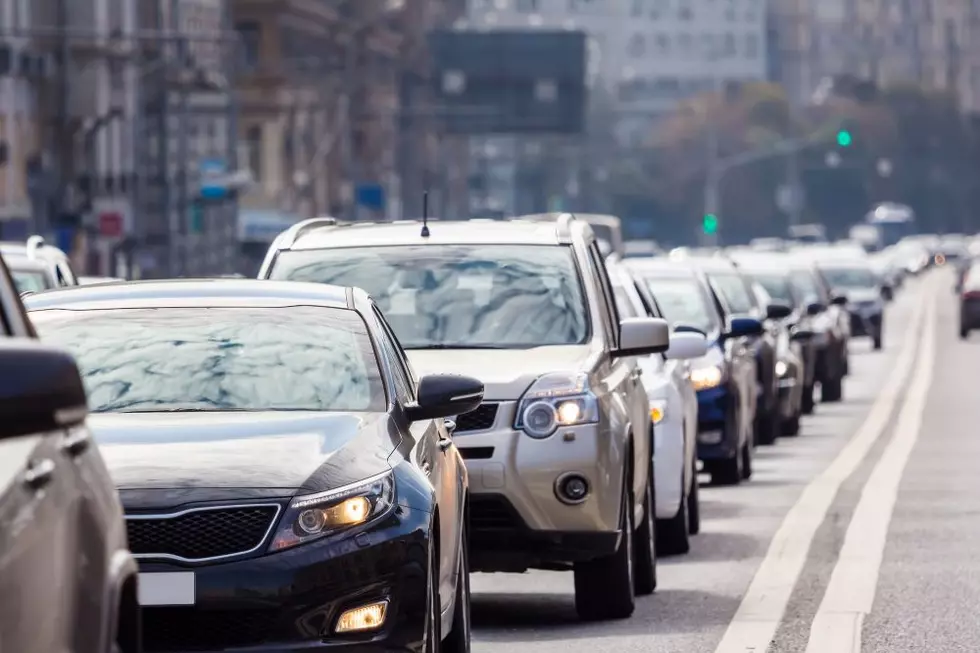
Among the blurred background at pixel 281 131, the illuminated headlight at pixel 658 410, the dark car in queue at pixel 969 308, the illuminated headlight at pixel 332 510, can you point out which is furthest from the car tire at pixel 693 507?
the dark car in queue at pixel 969 308

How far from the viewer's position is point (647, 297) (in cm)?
1742

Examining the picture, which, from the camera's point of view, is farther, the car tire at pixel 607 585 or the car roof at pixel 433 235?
the car roof at pixel 433 235

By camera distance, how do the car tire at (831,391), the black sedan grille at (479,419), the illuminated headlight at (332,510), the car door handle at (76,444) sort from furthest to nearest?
the car tire at (831,391), the black sedan grille at (479,419), the illuminated headlight at (332,510), the car door handle at (76,444)

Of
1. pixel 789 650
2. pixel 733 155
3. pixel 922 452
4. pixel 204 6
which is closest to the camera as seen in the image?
pixel 789 650

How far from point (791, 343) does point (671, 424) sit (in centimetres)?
1543

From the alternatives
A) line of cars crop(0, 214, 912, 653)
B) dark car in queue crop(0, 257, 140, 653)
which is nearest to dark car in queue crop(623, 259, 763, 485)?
line of cars crop(0, 214, 912, 653)

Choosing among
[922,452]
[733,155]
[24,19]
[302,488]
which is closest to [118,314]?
[302,488]

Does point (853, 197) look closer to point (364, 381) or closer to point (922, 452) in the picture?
point (922, 452)

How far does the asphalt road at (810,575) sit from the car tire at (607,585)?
94 millimetres

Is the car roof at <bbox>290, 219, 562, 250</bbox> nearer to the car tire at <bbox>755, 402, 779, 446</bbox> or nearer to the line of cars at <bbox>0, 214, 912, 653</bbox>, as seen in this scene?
the line of cars at <bbox>0, 214, 912, 653</bbox>

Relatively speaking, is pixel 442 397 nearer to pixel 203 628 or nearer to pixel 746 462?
pixel 203 628

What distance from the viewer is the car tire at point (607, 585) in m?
11.9

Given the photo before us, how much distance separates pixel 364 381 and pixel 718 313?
44.8 feet

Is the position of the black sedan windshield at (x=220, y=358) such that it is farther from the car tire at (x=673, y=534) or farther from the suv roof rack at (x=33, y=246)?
the suv roof rack at (x=33, y=246)
